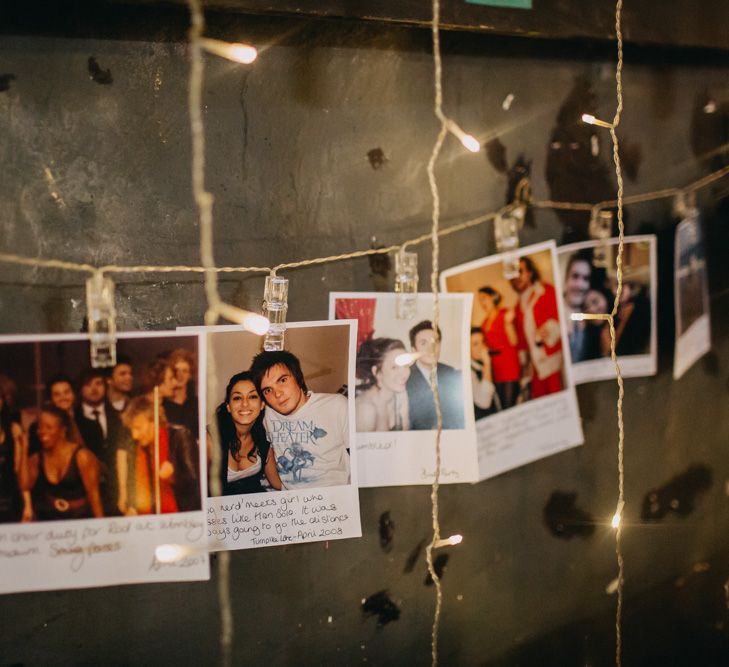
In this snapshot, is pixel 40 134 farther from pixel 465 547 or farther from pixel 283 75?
pixel 465 547

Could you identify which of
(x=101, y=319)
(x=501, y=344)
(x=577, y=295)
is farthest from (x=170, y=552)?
(x=577, y=295)

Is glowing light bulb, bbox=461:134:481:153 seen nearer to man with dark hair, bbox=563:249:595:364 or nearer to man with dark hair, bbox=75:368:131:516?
man with dark hair, bbox=563:249:595:364

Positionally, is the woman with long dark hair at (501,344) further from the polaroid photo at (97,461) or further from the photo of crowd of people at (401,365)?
the polaroid photo at (97,461)

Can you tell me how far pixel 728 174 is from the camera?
96 cm

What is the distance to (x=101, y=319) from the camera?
A: 679 millimetres

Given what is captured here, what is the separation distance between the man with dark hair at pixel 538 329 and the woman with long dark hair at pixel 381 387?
7.6 inches

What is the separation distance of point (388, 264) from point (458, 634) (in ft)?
1.85

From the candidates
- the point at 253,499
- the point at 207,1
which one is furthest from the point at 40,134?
the point at 253,499

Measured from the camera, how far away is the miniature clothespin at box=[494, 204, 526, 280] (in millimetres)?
832

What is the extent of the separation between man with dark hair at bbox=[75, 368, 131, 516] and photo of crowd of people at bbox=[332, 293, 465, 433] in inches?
11.6

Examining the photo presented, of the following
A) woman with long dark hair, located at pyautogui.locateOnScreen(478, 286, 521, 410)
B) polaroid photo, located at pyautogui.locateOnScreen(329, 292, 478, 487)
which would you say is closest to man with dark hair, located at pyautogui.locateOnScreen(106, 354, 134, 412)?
polaroid photo, located at pyautogui.locateOnScreen(329, 292, 478, 487)

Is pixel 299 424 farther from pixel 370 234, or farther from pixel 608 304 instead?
pixel 608 304

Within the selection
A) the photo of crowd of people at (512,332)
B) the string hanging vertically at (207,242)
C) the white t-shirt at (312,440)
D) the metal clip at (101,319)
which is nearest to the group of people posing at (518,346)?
the photo of crowd of people at (512,332)

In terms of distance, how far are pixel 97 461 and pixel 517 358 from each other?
1.89ft
